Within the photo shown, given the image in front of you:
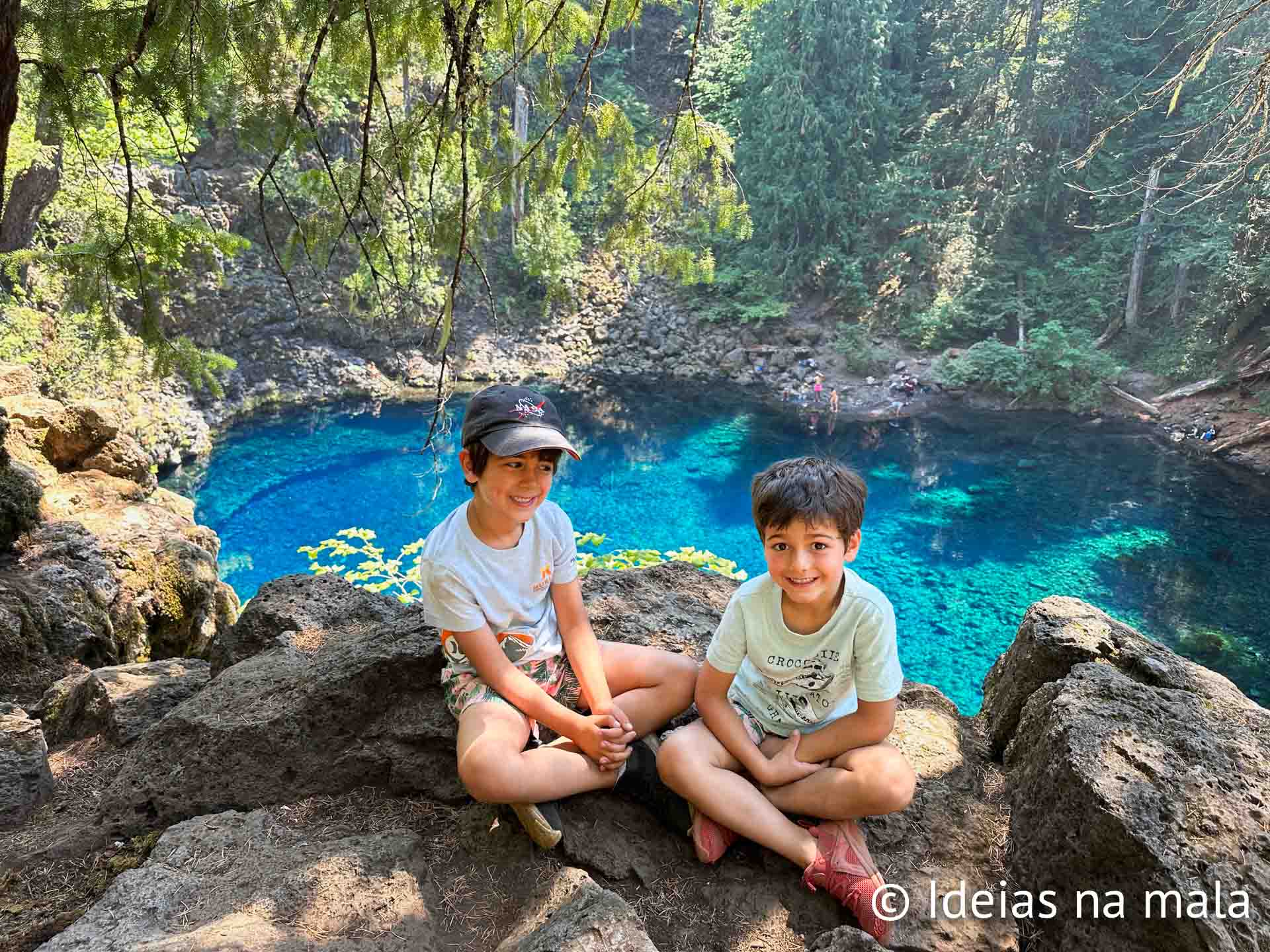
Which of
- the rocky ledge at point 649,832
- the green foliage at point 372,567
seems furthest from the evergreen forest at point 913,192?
the rocky ledge at point 649,832

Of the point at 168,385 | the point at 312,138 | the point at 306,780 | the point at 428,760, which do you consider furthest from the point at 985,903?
the point at 168,385

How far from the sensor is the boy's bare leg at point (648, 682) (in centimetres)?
208

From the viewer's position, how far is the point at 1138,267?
15086 mm

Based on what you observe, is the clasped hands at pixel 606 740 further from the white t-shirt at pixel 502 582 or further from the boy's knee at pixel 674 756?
the white t-shirt at pixel 502 582

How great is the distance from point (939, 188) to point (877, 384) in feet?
17.6

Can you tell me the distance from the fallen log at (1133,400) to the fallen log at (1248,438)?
1537mm

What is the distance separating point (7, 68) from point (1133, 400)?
16.1m

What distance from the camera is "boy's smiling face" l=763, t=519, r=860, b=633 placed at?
1736mm

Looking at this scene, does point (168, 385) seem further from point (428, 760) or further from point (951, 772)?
point (951, 772)

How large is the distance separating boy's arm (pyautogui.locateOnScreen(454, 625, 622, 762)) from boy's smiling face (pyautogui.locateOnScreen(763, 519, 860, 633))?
587 mm

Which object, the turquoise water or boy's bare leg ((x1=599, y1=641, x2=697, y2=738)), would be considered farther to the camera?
the turquoise water

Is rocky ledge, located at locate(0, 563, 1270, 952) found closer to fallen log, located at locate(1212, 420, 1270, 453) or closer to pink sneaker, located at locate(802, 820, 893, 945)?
pink sneaker, located at locate(802, 820, 893, 945)

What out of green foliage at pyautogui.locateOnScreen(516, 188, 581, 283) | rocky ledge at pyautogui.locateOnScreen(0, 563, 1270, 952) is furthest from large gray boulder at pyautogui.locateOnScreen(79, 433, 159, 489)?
green foliage at pyautogui.locateOnScreen(516, 188, 581, 283)

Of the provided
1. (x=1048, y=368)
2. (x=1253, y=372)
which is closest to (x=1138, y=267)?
(x=1048, y=368)
